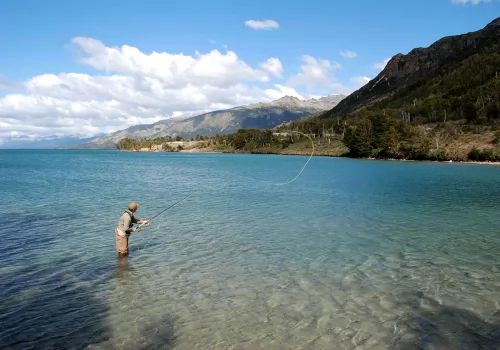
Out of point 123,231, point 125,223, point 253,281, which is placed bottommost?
point 253,281

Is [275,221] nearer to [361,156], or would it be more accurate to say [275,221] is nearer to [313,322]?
[313,322]

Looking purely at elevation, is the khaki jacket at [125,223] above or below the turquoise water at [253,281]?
above

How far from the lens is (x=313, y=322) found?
424 inches

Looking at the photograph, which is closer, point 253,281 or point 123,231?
point 253,281

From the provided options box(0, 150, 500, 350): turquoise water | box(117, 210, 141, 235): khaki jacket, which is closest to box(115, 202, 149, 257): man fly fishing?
box(117, 210, 141, 235): khaki jacket

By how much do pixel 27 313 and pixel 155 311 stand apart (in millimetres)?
3591

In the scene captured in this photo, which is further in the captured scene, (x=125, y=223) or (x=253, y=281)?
(x=125, y=223)

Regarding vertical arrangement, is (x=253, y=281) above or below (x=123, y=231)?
below

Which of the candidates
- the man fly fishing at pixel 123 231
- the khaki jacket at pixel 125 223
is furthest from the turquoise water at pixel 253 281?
the khaki jacket at pixel 125 223

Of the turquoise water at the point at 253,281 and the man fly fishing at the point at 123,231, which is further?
the man fly fishing at the point at 123,231

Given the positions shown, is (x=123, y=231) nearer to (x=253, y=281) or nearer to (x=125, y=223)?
(x=125, y=223)

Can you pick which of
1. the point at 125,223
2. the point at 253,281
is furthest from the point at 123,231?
the point at 253,281

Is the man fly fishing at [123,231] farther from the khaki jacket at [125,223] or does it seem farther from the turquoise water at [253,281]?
the turquoise water at [253,281]

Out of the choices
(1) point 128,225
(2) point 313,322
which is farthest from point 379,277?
(1) point 128,225
